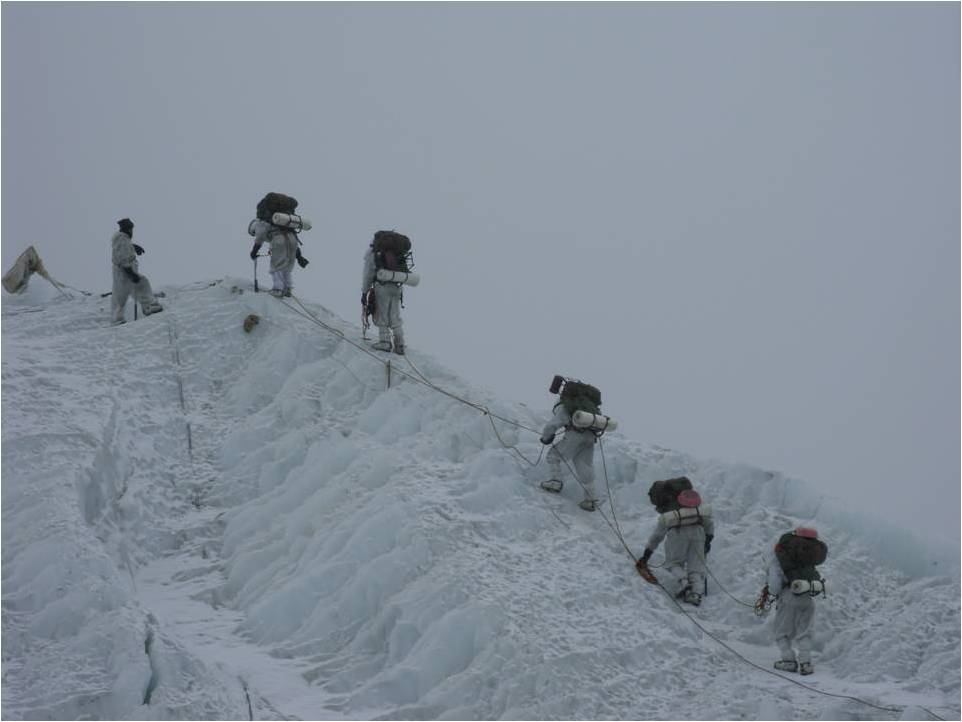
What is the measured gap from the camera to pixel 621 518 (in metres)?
18.5

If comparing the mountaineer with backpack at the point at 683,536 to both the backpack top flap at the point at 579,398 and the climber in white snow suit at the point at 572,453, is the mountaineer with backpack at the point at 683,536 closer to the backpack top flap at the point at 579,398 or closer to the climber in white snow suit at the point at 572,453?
the climber in white snow suit at the point at 572,453

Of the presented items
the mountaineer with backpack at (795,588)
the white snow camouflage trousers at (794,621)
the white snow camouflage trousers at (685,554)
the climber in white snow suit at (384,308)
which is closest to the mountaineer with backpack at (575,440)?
the white snow camouflage trousers at (685,554)

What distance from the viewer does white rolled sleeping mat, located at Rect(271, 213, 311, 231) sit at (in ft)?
74.4

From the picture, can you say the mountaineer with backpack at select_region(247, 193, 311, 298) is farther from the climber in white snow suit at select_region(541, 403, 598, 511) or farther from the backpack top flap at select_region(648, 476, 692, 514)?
the backpack top flap at select_region(648, 476, 692, 514)

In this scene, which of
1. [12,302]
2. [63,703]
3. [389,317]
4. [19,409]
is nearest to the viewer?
[63,703]

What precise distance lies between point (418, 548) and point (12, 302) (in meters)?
13.7

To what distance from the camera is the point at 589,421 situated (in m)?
18.1

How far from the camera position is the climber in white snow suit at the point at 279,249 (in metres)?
22.9

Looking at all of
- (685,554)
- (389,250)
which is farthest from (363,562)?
(389,250)

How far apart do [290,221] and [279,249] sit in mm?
617

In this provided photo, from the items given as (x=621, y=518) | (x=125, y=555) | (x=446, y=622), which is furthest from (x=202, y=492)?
(x=621, y=518)

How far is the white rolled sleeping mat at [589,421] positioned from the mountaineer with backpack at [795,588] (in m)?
3.37

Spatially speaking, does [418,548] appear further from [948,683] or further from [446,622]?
[948,683]

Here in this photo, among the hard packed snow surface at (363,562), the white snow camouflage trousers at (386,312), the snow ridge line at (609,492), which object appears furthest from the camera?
the white snow camouflage trousers at (386,312)
